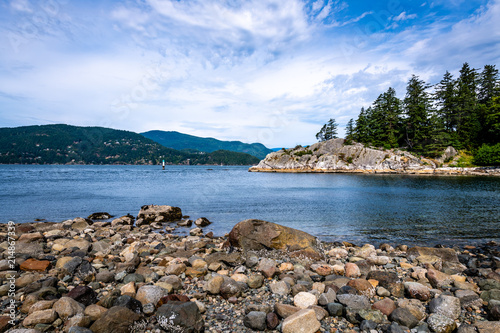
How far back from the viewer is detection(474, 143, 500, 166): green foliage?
74000mm

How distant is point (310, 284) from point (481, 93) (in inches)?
5287

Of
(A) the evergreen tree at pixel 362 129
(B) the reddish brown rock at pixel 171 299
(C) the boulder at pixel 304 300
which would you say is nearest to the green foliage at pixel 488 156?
(A) the evergreen tree at pixel 362 129

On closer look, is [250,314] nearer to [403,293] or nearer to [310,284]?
[310,284]

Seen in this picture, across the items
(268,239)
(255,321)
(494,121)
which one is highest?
(494,121)

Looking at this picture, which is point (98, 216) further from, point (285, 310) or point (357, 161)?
point (357, 161)

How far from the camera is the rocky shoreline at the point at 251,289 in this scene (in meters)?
6.30

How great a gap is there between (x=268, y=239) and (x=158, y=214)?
1393cm

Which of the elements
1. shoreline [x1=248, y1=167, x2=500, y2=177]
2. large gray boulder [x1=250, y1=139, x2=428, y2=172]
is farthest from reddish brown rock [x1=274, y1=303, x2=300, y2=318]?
large gray boulder [x1=250, y1=139, x2=428, y2=172]

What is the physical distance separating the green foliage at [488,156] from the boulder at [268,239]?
92850mm

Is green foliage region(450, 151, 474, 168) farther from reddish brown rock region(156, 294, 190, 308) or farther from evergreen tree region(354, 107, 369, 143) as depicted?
reddish brown rock region(156, 294, 190, 308)

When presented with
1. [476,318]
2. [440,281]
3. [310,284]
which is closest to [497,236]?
[440,281]

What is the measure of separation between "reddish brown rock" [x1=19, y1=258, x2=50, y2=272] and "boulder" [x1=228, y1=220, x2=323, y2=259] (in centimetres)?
783

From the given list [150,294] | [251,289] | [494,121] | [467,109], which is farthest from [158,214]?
[467,109]

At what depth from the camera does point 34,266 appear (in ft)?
31.8
